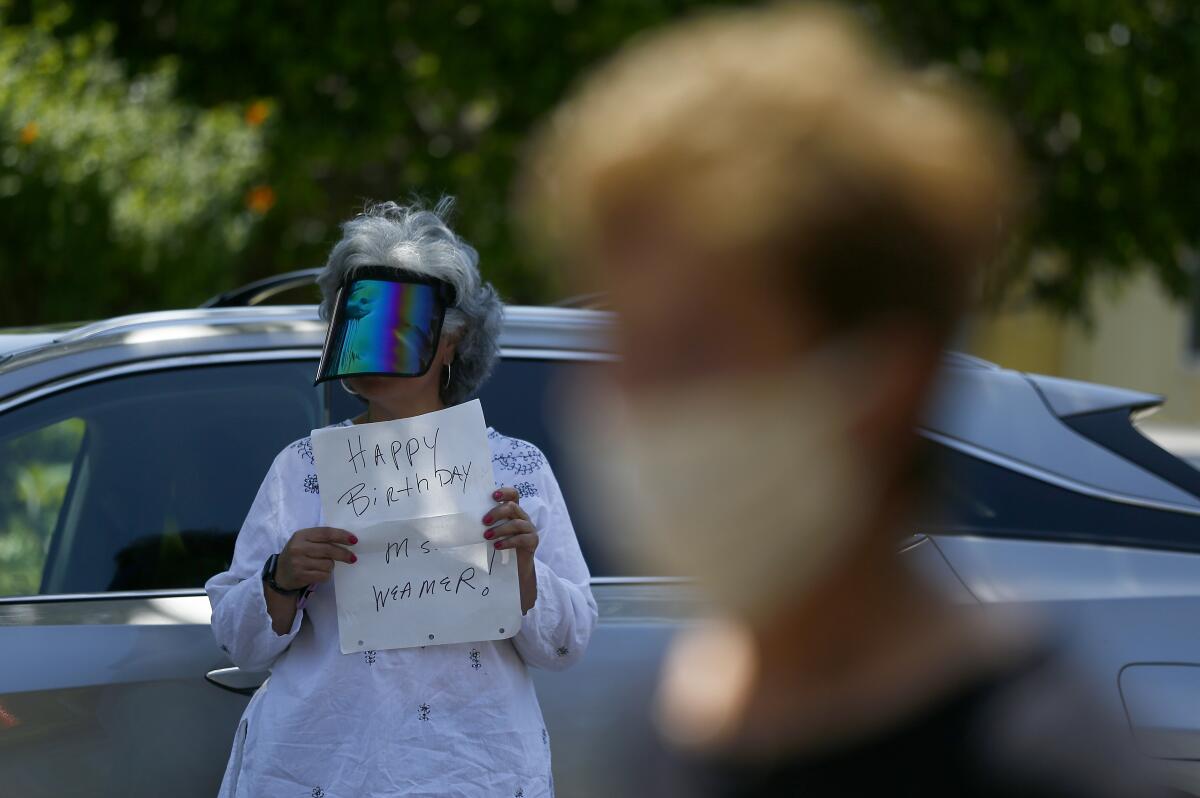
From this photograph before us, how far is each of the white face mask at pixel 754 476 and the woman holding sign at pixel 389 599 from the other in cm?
135

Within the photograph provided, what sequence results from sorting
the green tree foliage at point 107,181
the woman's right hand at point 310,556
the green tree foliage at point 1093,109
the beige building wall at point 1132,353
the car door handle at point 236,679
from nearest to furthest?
1. the woman's right hand at point 310,556
2. the car door handle at point 236,679
3. the green tree foliage at point 107,181
4. the green tree foliage at point 1093,109
5. the beige building wall at point 1132,353

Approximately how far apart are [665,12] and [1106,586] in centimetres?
728

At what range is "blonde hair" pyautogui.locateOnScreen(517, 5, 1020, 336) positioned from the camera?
86 cm

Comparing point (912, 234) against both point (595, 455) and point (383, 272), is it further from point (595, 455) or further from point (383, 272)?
point (383, 272)

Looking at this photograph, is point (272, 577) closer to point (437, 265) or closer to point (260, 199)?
point (437, 265)

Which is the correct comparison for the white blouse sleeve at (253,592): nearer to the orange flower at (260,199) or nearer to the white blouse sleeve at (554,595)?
the white blouse sleeve at (554,595)

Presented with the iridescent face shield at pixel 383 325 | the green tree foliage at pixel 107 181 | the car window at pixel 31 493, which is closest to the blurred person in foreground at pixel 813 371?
the iridescent face shield at pixel 383 325

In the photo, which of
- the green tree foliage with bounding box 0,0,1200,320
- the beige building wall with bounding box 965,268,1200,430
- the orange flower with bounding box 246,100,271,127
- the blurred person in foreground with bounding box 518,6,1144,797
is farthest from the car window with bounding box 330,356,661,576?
the beige building wall with bounding box 965,268,1200,430

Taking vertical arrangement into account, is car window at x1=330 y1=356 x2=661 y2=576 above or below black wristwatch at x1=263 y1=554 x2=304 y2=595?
above

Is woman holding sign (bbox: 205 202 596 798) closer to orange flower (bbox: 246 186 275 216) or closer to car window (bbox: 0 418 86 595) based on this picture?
car window (bbox: 0 418 86 595)

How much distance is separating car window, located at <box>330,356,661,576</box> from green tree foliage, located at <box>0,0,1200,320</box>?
264 inches

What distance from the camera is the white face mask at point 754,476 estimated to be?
2.85 feet

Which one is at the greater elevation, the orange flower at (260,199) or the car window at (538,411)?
the orange flower at (260,199)

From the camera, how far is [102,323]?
3.22 m
